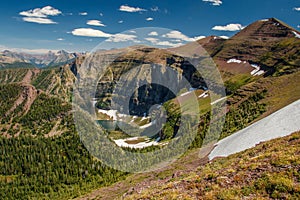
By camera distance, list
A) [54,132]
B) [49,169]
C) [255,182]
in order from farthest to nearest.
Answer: [54,132]
[49,169]
[255,182]

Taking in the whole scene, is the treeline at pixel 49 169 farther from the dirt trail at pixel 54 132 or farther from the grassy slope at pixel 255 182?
the grassy slope at pixel 255 182

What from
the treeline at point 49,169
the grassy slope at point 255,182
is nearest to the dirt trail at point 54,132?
the treeline at point 49,169

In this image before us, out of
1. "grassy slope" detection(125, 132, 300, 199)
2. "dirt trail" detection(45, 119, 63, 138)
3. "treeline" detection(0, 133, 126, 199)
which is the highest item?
"grassy slope" detection(125, 132, 300, 199)

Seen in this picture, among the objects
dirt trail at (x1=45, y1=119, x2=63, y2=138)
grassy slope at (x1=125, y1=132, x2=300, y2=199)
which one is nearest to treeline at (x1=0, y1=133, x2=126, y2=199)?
dirt trail at (x1=45, y1=119, x2=63, y2=138)

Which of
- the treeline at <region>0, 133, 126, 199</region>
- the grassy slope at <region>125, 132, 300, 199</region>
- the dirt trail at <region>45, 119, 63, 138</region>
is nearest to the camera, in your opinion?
the grassy slope at <region>125, 132, 300, 199</region>

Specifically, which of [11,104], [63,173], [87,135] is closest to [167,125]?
[87,135]

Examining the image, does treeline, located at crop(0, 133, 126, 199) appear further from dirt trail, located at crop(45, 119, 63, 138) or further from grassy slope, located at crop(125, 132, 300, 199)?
grassy slope, located at crop(125, 132, 300, 199)

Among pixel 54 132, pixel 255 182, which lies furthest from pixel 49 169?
pixel 255 182

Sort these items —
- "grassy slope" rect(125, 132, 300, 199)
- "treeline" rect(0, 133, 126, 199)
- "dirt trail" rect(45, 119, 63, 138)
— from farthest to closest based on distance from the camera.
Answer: "dirt trail" rect(45, 119, 63, 138) → "treeline" rect(0, 133, 126, 199) → "grassy slope" rect(125, 132, 300, 199)

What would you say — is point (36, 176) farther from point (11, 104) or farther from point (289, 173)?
point (289, 173)

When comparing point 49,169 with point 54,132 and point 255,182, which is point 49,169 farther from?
point 255,182

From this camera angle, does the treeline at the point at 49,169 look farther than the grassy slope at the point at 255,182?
Yes
